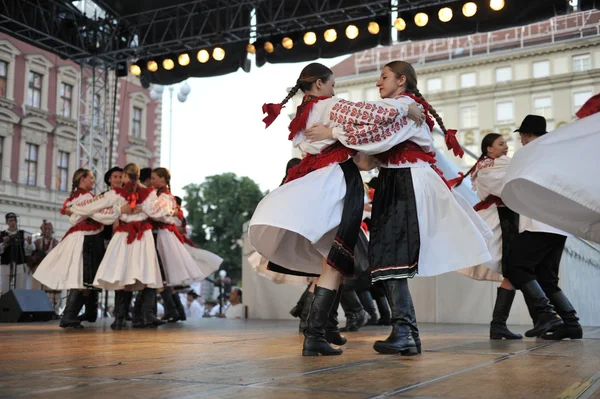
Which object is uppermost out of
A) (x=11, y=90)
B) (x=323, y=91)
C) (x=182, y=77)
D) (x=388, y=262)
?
(x=11, y=90)

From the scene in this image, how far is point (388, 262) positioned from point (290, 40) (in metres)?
7.58

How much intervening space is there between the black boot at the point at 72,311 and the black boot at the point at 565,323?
4.09m

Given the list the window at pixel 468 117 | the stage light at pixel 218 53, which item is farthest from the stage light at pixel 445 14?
the window at pixel 468 117

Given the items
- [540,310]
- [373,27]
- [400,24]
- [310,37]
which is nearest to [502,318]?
[540,310]

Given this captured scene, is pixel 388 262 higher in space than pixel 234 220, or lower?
lower

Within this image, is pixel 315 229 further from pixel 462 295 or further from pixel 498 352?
pixel 462 295

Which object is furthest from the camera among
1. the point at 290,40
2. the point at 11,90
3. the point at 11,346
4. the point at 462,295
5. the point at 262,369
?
the point at 11,90

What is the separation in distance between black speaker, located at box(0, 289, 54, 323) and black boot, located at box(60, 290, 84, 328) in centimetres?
180

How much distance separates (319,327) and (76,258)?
13.1ft

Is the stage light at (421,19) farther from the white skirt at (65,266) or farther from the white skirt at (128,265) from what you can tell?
the white skirt at (65,266)

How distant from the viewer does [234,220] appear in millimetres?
40625

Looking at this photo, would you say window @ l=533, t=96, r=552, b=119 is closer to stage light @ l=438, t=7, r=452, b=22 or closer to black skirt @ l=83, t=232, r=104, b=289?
stage light @ l=438, t=7, r=452, b=22

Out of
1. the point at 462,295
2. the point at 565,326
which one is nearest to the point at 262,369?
the point at 565,326

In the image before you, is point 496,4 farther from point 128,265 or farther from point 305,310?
point 128,265
